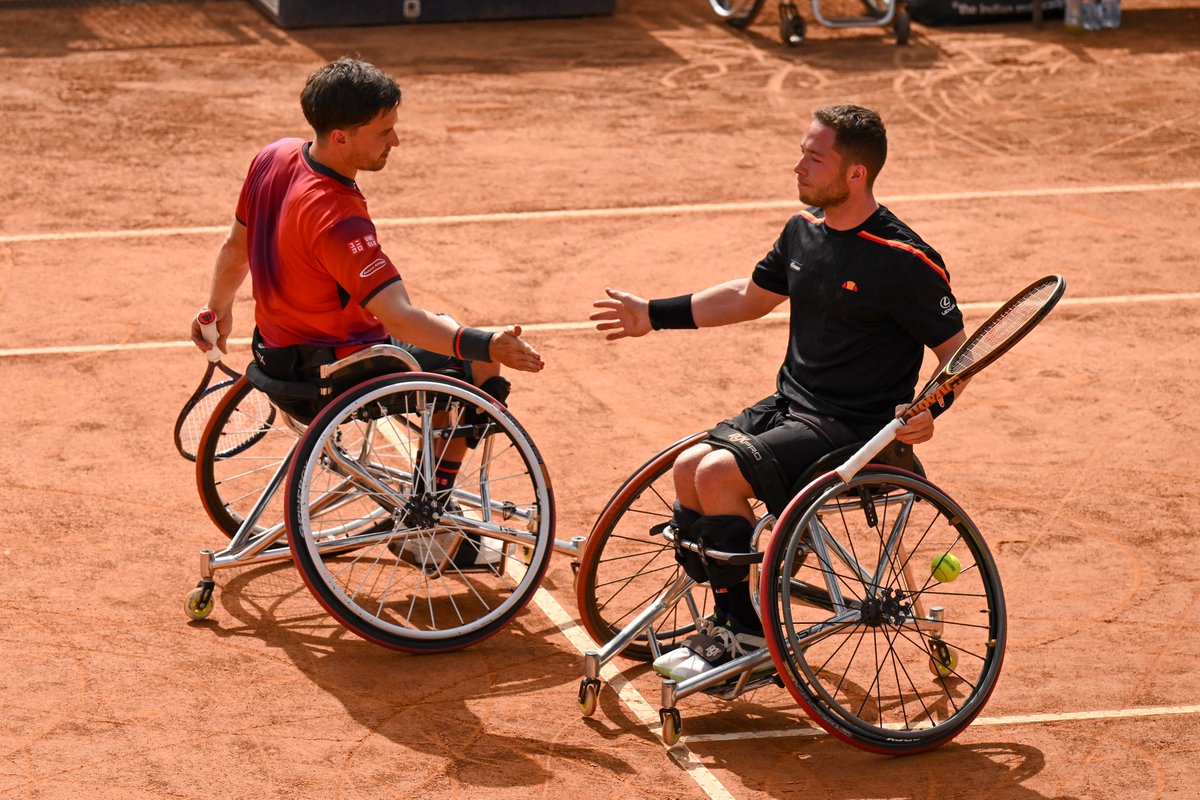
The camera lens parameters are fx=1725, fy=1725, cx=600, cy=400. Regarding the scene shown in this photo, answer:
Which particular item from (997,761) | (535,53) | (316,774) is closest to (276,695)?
(316,774)

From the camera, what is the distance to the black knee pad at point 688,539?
18.6 feet

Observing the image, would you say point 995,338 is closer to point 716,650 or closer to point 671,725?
point 716,650

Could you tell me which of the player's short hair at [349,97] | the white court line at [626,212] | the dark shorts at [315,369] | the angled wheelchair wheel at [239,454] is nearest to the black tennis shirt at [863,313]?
the dark shorts at [315,369]

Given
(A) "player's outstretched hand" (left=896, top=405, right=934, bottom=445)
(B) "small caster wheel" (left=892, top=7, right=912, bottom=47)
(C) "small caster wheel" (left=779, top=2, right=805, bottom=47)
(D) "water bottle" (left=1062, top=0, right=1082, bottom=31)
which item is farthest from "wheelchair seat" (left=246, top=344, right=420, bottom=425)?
(D) "water bottle" (left=1062, top=0, right=1082, bottom=31)

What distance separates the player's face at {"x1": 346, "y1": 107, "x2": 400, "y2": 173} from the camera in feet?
19.9

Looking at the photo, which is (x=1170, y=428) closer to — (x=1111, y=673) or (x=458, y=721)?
(x=1111, y=673)

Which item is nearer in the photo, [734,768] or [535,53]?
[734,768]

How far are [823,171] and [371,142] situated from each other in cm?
161

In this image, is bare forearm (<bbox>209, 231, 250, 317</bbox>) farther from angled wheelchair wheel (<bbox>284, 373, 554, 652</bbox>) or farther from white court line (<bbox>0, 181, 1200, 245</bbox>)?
white court line (<bbox>0, 181, 1200, 245</bbox>)

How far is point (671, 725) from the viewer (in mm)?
5469

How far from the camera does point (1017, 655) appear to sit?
20.2ft

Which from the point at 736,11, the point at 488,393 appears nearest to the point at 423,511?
the point at 488,393

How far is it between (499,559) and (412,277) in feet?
12.2

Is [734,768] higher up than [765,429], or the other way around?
[765,429]
